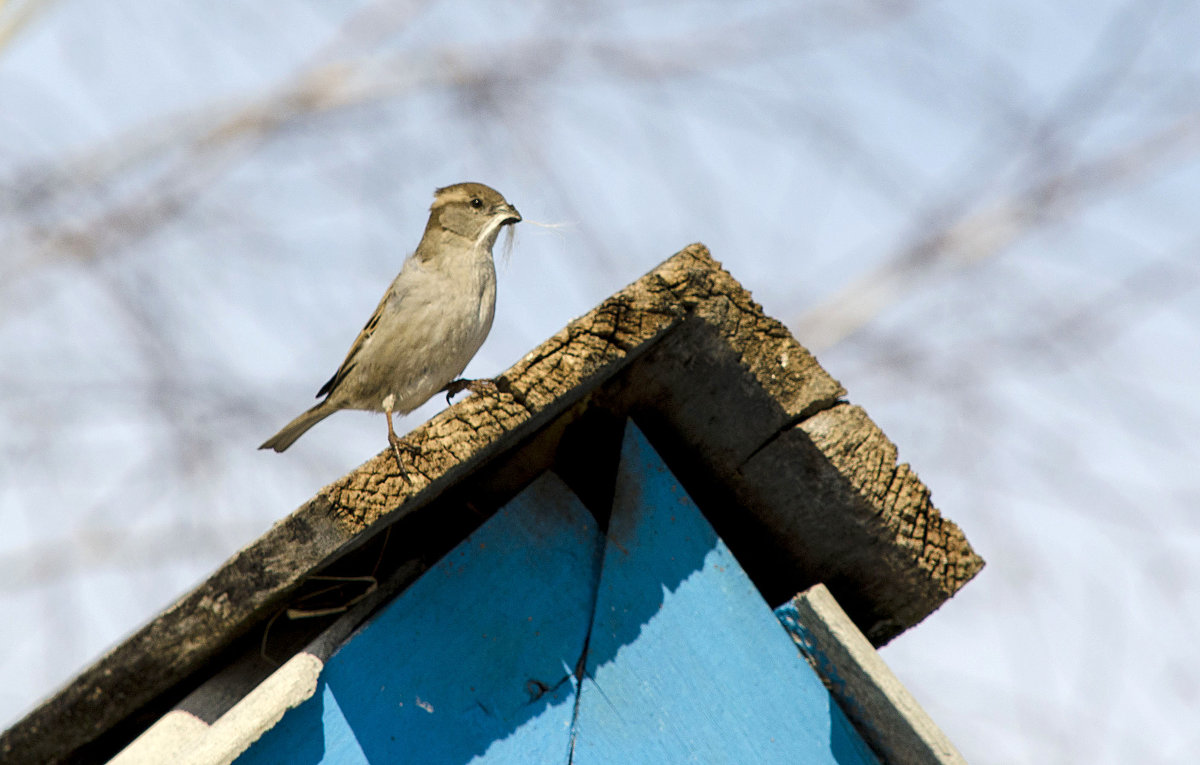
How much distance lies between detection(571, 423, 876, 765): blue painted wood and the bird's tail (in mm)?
1778

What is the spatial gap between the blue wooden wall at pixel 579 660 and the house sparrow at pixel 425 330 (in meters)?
0.90

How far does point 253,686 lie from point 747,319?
115cm

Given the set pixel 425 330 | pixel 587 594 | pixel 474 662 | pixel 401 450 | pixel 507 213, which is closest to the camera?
pixel 401 450

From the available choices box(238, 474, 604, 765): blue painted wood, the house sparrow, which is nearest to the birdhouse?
box(238, 474, 604, 765): blue painted wood

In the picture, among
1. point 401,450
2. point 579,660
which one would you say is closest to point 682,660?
point 579,660

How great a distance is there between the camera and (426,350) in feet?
9.83

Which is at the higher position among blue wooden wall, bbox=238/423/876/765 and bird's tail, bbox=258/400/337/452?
bird's tail, bbox=258/400/337/452

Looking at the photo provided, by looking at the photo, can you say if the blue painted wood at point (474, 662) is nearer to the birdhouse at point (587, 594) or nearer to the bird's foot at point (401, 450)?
the birdhouse at point (587, 594)

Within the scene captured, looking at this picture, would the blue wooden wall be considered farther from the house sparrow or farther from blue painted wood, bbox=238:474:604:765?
the house sparrow

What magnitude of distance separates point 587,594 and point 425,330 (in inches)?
47.6

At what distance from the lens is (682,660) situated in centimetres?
199

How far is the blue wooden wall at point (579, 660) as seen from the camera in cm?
184

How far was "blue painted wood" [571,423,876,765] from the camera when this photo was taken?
1933mm

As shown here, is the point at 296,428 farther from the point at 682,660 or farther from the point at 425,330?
the point at 682,660
